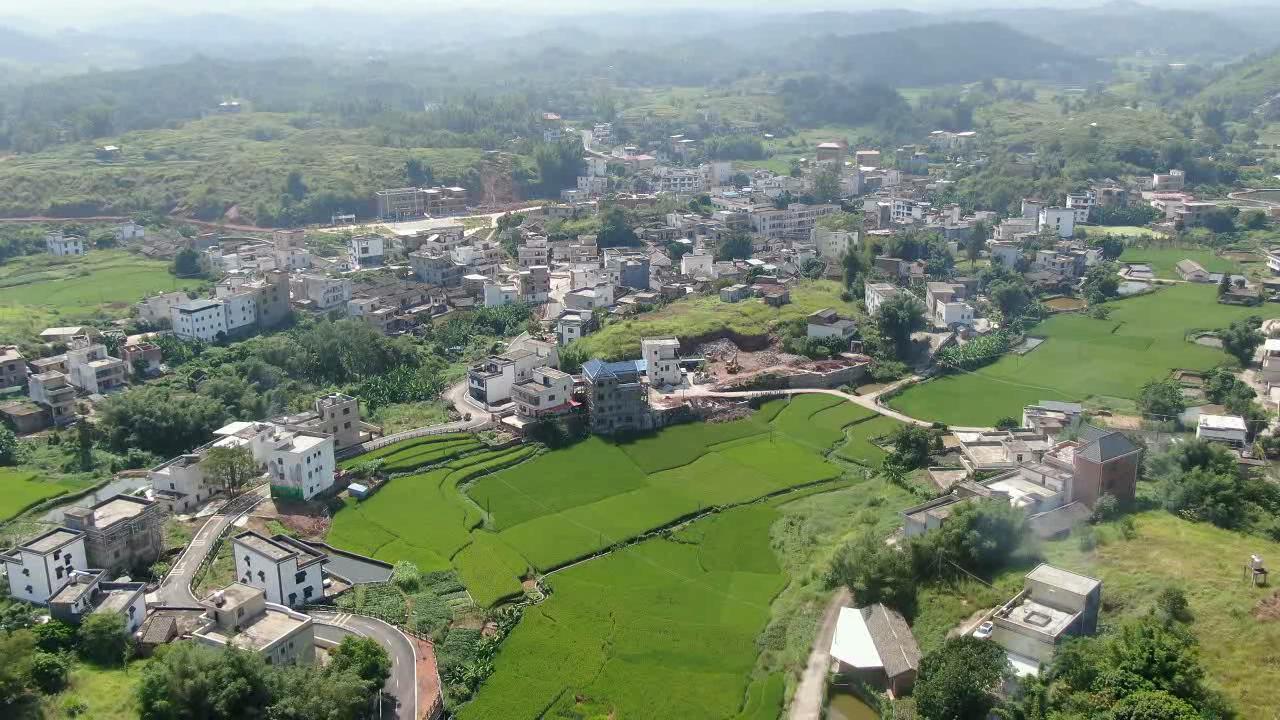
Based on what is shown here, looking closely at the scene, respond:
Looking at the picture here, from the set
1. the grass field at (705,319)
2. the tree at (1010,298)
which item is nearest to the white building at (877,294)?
the grass field at (705,319)

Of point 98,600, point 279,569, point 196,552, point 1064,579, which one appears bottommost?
point 196,552

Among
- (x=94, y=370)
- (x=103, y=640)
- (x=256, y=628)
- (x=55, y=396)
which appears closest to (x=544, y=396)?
(x=256, y=628)

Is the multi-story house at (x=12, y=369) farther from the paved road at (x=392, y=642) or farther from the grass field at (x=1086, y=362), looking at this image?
the grass field at (x=1086, y=362)

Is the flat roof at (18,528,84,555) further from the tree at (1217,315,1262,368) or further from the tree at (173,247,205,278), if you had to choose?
the tree at (1217,315,1262,368)

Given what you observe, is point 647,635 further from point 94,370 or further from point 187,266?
point 187,266

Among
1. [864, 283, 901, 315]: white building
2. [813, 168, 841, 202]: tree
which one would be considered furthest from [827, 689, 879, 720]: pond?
[813, 168, 841, 202]: tree

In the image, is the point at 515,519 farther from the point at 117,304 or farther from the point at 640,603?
the point at 117,304
